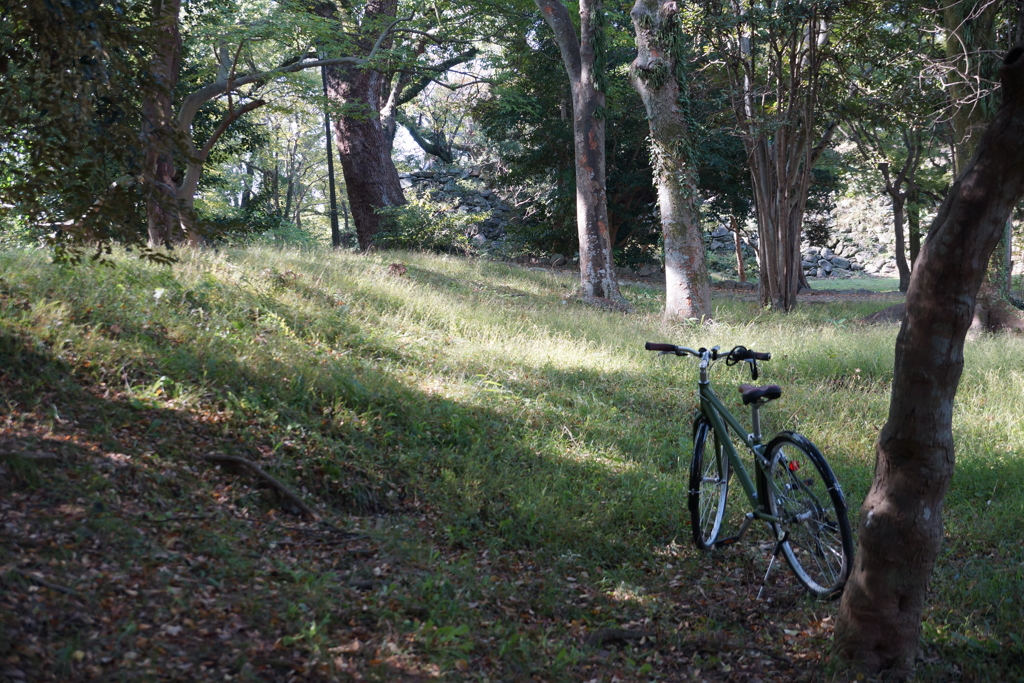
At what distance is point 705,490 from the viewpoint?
4809mm

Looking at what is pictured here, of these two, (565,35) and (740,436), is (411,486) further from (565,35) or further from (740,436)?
(565,35)

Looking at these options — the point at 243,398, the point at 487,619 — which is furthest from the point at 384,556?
the point at 243,398

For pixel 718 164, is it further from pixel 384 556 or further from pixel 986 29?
pixel 384 556

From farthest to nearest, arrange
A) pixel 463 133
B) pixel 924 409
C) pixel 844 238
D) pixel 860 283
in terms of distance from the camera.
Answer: pixel 844 238 → pixel 463 133 → pixel 860 283 → pixel 924 409

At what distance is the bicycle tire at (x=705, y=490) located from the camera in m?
4.70

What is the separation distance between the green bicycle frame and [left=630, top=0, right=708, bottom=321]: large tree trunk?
299 inches

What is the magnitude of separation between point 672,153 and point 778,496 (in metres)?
8.70

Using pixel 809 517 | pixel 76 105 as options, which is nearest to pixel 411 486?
pixel 809 517

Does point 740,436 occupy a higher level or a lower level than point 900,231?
lower

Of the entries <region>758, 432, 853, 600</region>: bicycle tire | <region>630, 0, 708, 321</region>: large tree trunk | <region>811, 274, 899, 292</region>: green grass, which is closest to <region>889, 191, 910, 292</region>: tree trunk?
<region>811, 274, 899, 292</region>: green grass

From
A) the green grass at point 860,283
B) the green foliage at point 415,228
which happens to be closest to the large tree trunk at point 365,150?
the green foliage at point 415,228

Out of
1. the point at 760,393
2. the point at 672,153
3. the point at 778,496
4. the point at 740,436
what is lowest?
the point at 778,496

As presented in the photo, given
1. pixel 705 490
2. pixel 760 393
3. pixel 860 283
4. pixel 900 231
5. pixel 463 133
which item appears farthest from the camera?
pixel 463 133

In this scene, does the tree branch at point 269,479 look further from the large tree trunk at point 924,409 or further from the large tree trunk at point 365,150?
the large tree trunk at point 365,150
